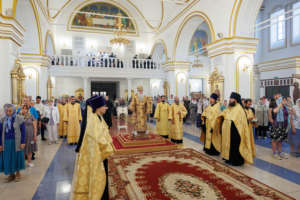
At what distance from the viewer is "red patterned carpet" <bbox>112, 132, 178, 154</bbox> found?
6.00 metres

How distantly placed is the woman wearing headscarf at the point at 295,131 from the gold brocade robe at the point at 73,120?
6181mm

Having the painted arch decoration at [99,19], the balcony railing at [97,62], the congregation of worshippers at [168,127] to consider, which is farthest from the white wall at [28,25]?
the painted arch decoration at [99,19]

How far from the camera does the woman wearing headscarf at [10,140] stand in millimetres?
3787

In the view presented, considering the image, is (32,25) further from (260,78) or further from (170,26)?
(260,78)

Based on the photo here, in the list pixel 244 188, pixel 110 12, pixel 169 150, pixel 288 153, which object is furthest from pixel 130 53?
pixel 244 188

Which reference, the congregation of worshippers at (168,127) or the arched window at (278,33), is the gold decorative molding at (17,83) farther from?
the arched window at (278,33)

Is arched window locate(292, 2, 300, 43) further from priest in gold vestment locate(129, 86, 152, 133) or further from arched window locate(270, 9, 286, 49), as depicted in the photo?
priest in gold vestment locate(129, 86, 152, 133)

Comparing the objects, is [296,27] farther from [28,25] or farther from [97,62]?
[28,25]

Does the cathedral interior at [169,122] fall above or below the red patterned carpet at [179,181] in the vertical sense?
above

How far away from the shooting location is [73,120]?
6852 mm

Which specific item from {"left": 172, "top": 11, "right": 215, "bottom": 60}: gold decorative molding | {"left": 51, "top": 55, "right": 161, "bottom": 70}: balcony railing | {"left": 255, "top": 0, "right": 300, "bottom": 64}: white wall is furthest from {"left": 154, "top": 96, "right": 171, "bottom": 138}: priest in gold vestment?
{"left": 255, "top": 0, "right": 300, "bottom": 64}: white wall

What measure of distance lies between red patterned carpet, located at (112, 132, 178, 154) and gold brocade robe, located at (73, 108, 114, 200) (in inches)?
126

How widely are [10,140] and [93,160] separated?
228 centimetres

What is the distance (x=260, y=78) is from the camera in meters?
15.3
